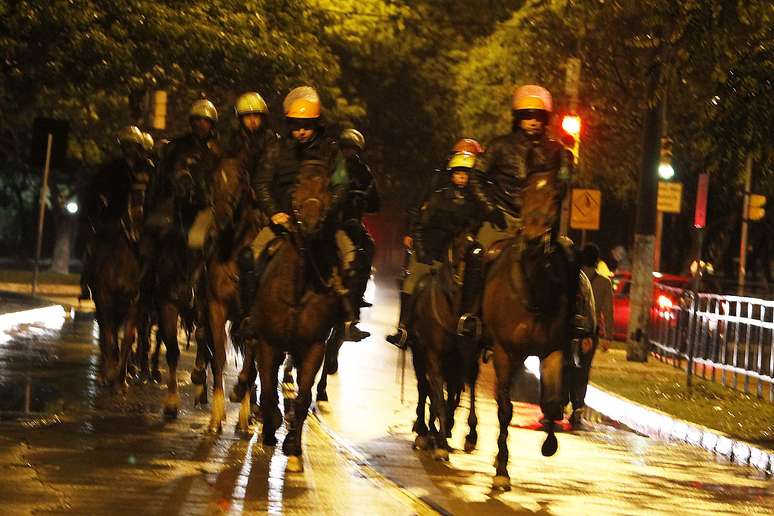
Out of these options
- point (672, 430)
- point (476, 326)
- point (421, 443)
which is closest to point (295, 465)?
point (476, 326)

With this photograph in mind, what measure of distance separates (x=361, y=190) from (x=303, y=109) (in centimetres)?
259

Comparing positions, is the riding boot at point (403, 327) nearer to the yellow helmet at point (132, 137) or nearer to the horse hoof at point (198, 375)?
the horse hoof at point (198, 375)

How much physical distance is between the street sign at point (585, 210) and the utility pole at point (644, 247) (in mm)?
1369

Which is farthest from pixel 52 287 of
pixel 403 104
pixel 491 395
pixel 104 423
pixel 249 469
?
pixel 249 469

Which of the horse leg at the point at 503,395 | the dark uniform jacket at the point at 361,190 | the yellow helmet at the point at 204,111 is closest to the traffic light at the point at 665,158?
the dark uniform jacket at the point at 361,190

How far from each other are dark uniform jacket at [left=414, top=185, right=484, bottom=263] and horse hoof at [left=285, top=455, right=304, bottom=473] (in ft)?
8.83

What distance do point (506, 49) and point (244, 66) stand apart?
20.1m

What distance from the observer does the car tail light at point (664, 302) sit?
27.8 meters

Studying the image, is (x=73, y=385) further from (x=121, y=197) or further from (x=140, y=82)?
(x=140, y=82)

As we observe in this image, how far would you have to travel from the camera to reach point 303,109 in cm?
1244

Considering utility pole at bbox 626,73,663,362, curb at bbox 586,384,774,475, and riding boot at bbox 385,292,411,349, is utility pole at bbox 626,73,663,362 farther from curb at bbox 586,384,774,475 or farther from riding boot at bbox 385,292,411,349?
riding boot at bbox 385,292,411,349

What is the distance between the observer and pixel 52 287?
140ft

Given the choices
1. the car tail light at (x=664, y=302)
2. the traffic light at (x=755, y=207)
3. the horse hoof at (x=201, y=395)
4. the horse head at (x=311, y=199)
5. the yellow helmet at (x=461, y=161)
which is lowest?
the horse hoof at (x=201, y=395)

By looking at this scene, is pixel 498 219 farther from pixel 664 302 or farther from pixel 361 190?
pixel 664 302
